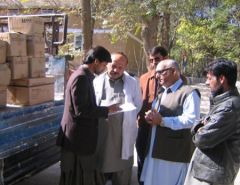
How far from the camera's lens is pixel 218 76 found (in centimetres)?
259

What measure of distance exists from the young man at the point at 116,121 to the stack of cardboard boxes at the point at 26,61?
59 cm

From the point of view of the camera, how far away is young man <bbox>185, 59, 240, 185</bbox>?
2.48 metres

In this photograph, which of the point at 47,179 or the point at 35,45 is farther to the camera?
the point at 47,179

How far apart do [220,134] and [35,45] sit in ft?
7.13

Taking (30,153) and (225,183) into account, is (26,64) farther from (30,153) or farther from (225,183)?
(225,183)

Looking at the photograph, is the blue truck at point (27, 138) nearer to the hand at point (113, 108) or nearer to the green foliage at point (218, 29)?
the hand at point (113, 108)

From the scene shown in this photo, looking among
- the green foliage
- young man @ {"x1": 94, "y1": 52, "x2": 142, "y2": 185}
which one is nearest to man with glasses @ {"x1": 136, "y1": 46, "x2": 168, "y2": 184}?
young man @ {"x1": 94, "y1": 52, "x2": 142, "y2": 185}

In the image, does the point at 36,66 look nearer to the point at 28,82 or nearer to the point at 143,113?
the point at 28,82

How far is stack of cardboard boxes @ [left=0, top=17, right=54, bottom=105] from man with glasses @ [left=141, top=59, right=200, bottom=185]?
47.2 inches

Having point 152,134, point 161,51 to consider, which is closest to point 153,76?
point 161,51

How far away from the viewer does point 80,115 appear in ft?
11.3

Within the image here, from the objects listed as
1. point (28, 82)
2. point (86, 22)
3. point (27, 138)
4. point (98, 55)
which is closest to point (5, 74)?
point (28, 82)

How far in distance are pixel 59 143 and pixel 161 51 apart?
1419 millimetres

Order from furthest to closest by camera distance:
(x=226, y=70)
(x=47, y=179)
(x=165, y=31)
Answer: (x=165, y=31)
(x=47, y=179)
(x=226, y=70)
